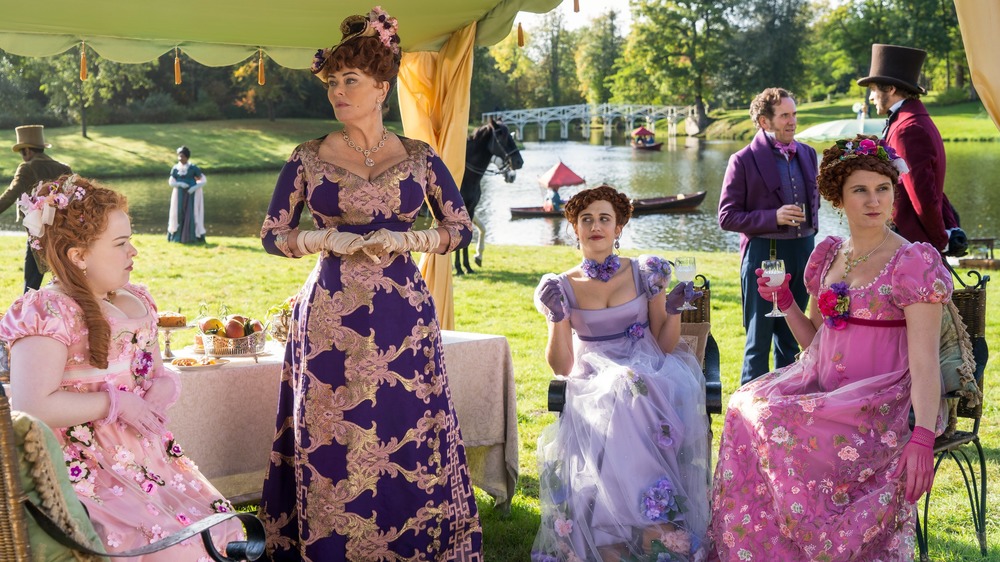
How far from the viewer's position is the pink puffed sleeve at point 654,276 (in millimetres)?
4230

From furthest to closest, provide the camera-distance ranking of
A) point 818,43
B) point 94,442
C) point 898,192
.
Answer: point 818,43
point 898,192
point 94,442

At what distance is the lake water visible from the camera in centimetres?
2236

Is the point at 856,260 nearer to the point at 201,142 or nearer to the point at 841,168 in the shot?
the point at 841,168

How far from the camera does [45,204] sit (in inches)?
108

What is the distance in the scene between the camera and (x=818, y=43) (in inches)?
2589

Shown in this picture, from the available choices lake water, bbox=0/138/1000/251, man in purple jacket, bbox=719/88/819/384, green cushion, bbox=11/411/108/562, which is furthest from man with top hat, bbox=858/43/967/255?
lake water, bbox=0/138/1000/251

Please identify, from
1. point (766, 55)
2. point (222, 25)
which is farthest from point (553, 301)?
point (766, 55)

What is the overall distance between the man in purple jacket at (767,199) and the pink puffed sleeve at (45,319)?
355cm

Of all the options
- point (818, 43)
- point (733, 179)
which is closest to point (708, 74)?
point (818, 43)

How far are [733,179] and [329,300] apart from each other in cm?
269

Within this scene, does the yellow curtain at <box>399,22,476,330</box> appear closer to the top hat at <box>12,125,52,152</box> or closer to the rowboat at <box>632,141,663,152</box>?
the top hat at <box>12,125,52,152</box>

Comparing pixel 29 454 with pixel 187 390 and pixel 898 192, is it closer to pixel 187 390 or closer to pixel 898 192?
pixel 187 390

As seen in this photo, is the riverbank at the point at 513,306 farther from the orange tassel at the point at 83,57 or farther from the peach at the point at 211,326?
the orange tassel at the point at 83,57

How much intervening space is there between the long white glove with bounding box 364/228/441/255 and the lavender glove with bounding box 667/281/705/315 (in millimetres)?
1109
